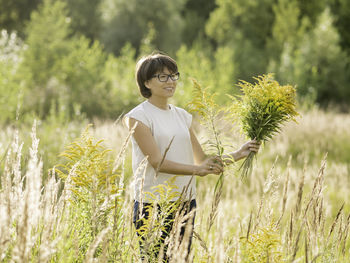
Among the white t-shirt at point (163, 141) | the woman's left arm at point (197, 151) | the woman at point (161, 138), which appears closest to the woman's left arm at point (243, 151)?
the woman at point (161, 138)

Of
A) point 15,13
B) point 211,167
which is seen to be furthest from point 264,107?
point 15,13

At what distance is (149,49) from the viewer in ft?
52.1

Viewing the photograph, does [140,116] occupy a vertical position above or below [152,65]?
below

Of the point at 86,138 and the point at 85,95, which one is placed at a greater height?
the point at 85,95

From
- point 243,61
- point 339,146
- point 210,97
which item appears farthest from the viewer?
point 243,61

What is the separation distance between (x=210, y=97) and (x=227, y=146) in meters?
0.39

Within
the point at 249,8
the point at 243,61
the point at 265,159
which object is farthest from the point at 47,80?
the point at 249,8

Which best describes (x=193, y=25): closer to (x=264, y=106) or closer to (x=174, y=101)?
(x=174, y=101)

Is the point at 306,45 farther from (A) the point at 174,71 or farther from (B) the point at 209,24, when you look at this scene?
(A) the point at 174,71

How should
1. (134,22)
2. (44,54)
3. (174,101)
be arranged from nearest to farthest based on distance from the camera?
(174,101) < (44,54) < (134,22)

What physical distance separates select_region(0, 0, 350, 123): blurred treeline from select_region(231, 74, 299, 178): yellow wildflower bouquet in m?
0.20

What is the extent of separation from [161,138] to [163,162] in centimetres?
20

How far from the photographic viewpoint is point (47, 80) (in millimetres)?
15961

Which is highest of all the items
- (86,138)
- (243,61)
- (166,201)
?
(243,61)
